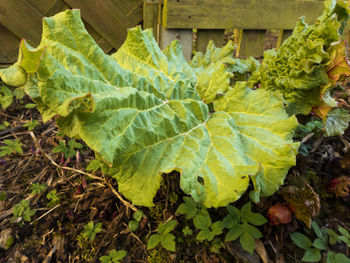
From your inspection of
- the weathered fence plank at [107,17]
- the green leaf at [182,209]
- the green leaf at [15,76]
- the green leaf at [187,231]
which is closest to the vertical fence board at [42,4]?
the weathered fence plank at [107,17]

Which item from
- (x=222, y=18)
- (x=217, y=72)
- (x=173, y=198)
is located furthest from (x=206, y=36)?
(x=173, y=198)

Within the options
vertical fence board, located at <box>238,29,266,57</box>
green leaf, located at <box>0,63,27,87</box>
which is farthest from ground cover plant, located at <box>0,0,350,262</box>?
vertical fence board, located at <box>238,29,266,57</box>

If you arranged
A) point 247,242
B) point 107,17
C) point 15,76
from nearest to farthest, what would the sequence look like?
point 15,76 < point 247,242 < point 107,17

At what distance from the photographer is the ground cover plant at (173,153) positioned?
819mm

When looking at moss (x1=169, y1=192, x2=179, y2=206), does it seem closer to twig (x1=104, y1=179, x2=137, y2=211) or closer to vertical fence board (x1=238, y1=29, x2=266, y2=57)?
twig (x1=104, y1=179, x2=137, y2=211)

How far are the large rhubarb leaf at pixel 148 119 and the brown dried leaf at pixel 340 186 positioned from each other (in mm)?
821

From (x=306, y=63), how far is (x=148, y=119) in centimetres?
80

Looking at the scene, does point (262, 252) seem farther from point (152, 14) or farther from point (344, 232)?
point (152, 14)

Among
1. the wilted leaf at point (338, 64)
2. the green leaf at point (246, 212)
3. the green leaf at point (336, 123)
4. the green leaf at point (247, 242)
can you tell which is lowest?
the green leaf at point (247, 242)

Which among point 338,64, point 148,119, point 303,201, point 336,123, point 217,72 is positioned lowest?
point 303,201

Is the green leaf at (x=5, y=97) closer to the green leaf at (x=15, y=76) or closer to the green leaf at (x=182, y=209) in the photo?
the green leaf at (x=15, y=76)

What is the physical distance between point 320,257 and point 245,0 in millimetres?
2478

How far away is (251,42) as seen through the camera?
295 centimetres

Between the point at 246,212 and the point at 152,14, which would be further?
the point at 152,14
